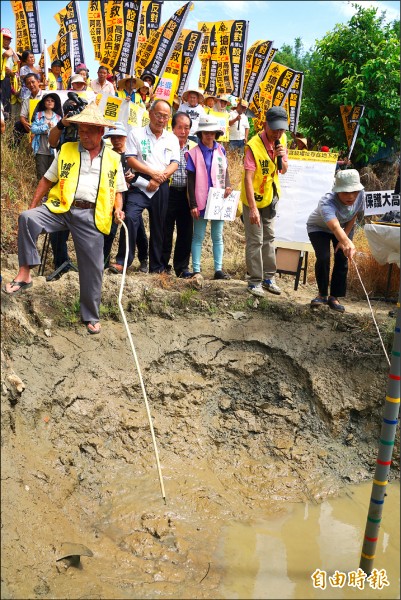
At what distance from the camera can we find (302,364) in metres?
5.95

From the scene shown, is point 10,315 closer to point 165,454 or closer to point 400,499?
point 165,454

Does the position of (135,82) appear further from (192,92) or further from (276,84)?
(276,84)

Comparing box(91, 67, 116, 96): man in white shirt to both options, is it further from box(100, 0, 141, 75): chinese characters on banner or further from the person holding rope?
the person holding rope

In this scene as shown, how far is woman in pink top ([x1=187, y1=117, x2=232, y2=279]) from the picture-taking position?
6488 mm

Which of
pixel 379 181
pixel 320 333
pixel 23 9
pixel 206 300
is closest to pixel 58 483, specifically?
pixel 206 300

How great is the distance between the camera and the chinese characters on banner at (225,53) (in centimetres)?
968

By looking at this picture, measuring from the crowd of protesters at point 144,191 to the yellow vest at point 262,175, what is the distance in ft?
0.04

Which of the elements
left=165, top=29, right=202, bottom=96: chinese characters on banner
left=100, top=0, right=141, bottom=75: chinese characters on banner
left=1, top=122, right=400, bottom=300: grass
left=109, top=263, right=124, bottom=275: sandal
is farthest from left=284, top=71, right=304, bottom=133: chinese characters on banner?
left=109, top=263, right=124, bottom=275: sandal

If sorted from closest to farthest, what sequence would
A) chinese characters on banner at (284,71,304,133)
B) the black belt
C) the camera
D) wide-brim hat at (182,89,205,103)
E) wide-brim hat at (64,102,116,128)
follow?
wide-brim hat at (64,102,116,128) → the black belt → the camera → wide-brim hat at (182,89,205,103) → chinese characters on banner at (284,71,304,133)

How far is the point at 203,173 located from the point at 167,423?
9.12 feet

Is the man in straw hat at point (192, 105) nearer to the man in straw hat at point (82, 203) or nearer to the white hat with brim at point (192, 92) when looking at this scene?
the white hat with brim at point (192, 92)

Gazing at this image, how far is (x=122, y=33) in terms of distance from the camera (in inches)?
329

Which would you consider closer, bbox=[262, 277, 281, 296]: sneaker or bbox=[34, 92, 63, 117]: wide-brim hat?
bbox=[262, 277, 281, 296]: sneaker

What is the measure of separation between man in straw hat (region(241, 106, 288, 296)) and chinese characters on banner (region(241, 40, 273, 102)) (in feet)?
13.4
